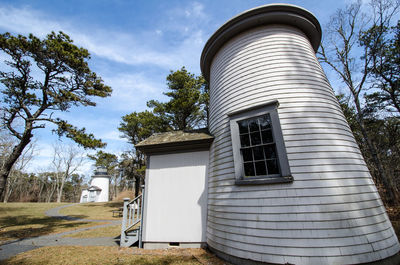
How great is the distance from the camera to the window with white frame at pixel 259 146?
3.84 m

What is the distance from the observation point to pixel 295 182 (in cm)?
354

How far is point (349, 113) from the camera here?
15375 millimetres

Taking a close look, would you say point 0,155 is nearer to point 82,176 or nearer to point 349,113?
point 82,176

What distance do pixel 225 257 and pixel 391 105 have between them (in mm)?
18453

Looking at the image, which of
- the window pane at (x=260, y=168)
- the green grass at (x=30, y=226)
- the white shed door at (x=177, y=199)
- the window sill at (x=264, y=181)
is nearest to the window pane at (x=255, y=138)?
the window pane at (x=260, y=168)

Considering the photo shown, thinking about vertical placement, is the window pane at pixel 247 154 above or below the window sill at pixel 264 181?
above

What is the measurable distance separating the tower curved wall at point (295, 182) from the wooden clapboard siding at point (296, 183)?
18 mm

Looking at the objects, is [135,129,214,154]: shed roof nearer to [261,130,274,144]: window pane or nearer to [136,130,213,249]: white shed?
[136,130,213,249]: white shed

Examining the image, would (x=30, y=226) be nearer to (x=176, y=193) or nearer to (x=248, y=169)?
(x=176, y=193)

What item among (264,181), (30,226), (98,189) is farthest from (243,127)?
(98,189)

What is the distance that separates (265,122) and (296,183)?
1588mm

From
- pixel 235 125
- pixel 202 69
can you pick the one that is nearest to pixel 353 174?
pixel 235 125

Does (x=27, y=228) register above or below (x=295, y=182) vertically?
below

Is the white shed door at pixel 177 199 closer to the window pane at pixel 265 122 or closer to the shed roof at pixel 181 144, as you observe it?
the shed roof at pixel 181 144
